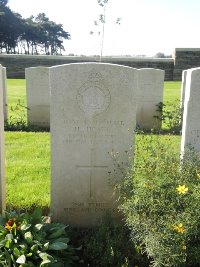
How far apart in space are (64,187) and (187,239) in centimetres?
149

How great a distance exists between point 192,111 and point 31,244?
2.27 meters

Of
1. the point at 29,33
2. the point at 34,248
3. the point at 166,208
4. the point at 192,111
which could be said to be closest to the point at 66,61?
the point at 192,111

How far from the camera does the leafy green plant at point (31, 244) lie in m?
2.67

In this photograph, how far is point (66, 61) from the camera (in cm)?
2125

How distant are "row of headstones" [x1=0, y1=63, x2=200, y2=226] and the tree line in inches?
1606

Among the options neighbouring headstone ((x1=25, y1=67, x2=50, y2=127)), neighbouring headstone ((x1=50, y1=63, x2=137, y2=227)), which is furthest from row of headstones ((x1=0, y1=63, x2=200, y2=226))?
neighbouring headstone ((x1=25, y1=67, x2=50, y2=127))

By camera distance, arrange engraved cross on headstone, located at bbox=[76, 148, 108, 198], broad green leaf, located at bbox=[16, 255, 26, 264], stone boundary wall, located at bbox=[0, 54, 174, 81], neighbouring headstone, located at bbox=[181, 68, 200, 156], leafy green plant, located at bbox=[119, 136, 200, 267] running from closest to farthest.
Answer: broad green leaf, located at bbox=[16, 255, 26, 264] → leafy green plant, located at bbox=[119, 136, 200, 267] → engraved cross on headstone, located at bbox=[76, 148, 108, 198] → neighbouring headstone, located at bbox=[181, 68, 200, 156] → stone boundary wall, located at bbox=[0, 54, 174, 81]

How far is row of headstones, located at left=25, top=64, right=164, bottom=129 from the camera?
8359 mm

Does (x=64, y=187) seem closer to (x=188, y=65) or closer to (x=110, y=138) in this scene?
(x=110, y=138)

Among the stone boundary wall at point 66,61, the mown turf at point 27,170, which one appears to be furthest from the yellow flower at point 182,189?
the stone boundary wall at point 66,61

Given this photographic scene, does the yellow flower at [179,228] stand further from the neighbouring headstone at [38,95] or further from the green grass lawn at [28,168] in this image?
the neighbouring headstone at [38,95]

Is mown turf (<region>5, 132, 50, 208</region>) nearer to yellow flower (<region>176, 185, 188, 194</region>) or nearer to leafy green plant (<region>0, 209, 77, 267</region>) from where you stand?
leafy green plant (<region>0, 209, 77, 267</region>)

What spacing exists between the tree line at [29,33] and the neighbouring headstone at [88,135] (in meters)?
40.8

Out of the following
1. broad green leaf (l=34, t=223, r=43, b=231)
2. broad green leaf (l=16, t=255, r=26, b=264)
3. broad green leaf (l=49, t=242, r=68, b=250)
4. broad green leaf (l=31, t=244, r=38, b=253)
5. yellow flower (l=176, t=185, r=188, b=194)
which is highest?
yellow flower (l=176, t=185, r=188, b=194)
